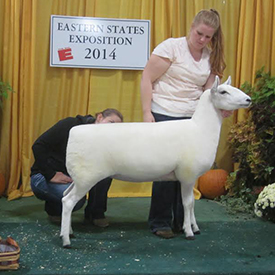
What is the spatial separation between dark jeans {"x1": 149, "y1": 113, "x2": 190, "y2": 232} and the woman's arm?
11cm

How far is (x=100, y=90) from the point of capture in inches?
171

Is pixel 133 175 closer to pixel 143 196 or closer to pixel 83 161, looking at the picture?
pixel 83 161

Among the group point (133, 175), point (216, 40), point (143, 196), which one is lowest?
point (143, 196)

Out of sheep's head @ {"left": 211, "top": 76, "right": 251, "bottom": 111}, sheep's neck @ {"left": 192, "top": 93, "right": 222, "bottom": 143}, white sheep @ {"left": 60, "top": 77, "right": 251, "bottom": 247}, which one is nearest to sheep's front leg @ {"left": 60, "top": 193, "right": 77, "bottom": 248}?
white sheep @ {"left": 60, "top": 77, "right": 251, "bottom": 247}

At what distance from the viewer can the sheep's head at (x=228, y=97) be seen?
260 cm

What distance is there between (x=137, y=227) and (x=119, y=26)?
217 cm

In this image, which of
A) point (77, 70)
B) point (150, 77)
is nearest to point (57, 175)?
point (150, 77)

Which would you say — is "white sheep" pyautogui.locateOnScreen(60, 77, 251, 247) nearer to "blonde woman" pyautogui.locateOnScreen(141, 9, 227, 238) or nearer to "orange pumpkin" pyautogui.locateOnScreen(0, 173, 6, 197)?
"blonde woman" pyautogui.locateOnScreen(141, 9, 227, 238)

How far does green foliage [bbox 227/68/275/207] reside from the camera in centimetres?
386

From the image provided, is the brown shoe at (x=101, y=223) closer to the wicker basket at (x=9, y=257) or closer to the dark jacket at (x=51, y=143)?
the dark jacket at (x=51, y=143)

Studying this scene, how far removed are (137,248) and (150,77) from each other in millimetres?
1156

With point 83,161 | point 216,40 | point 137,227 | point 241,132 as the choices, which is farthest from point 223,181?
point 83,161

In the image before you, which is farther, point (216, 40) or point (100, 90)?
point (100, 90)

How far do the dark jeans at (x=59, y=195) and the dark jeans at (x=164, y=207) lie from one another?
42 centimetres
